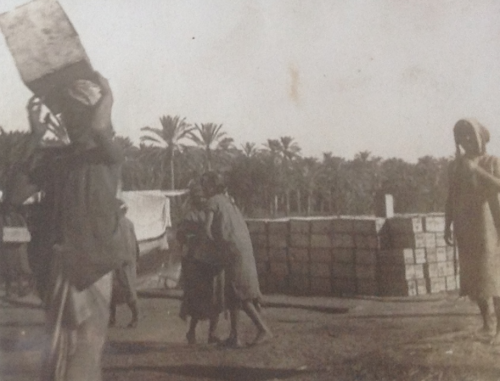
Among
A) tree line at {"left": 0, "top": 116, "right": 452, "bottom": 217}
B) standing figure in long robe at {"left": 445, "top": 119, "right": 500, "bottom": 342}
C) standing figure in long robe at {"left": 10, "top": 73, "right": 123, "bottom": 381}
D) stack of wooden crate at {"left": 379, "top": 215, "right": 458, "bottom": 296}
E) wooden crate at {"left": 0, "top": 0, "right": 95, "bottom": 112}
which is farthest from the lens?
stack of wooden crate at {"left": 379, "top": 215, "right": 458, "bottom": 296}

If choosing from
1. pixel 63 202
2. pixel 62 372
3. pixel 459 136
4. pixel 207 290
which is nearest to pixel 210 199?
pixel 207 290

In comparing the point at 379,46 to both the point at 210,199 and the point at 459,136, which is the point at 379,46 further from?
the point at 210,199

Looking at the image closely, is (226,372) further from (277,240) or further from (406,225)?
(406,225)

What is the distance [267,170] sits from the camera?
9.53 feet

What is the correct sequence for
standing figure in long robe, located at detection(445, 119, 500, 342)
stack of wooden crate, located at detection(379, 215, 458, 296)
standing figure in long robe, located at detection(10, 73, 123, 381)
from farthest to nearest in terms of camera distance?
stack of wooden crate, located at detection(379, 215, 458, 296), standing figure in long robe, located at detection(445, 119, 500, 342), standing figure in long robe, located at detection(10, 73, 123, 381)

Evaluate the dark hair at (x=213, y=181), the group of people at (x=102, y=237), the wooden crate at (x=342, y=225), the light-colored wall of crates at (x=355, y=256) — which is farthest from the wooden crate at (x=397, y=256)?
the dark hair at (x=213, y=181)

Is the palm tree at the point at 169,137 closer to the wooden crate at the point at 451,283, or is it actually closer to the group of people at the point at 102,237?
the group of people at the point at 102,237

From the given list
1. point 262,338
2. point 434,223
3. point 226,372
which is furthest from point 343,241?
point 226,372

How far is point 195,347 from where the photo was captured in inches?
113

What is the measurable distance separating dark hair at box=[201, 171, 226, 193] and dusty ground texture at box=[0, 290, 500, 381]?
0.53 m

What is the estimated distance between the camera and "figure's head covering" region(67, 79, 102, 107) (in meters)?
2.67

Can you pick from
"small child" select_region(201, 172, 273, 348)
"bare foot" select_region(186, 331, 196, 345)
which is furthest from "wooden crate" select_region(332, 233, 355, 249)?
"bare foot" select_region(186, 331, 196, 345)

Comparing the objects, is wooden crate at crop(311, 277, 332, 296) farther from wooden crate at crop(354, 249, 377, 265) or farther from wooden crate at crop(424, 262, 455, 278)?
wooden crate at crop(424, 262, 455, 278)

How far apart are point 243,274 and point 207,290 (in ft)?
0.60
